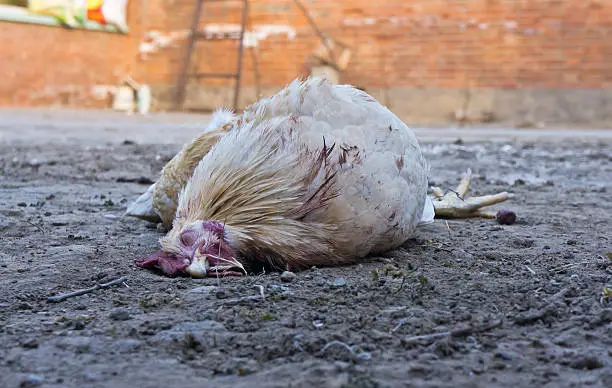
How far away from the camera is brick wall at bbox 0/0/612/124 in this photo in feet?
43.7

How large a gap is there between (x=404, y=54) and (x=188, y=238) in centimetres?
1267

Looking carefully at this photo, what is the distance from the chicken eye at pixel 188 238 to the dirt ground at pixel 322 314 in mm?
121

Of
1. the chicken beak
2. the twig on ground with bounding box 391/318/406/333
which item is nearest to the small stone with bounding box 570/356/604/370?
the twig on ground with bounding box 391/318/406/333

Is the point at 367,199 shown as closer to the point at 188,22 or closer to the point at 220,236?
the point at 220,236

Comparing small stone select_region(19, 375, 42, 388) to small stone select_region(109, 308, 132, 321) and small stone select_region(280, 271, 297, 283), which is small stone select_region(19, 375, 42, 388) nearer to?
small stone select_region(109, 308, 132, 321)

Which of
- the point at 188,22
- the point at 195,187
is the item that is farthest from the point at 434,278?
the point at 188,22

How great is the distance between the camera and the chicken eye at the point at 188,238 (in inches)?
86.6

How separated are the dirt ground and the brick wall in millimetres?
10738

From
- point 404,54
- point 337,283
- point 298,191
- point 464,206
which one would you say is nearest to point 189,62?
point 404,54

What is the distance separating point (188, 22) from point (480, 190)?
12.7 metres

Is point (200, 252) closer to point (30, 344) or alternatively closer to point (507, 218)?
point (30, 344)

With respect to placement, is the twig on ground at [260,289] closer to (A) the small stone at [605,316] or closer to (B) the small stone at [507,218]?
(A) the small stone at [605,316]

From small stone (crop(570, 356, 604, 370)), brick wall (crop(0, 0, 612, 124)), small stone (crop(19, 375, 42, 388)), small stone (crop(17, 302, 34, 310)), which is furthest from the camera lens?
brick wall (crop(0, 0, 612, 124))

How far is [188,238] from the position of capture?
2.22 meters
